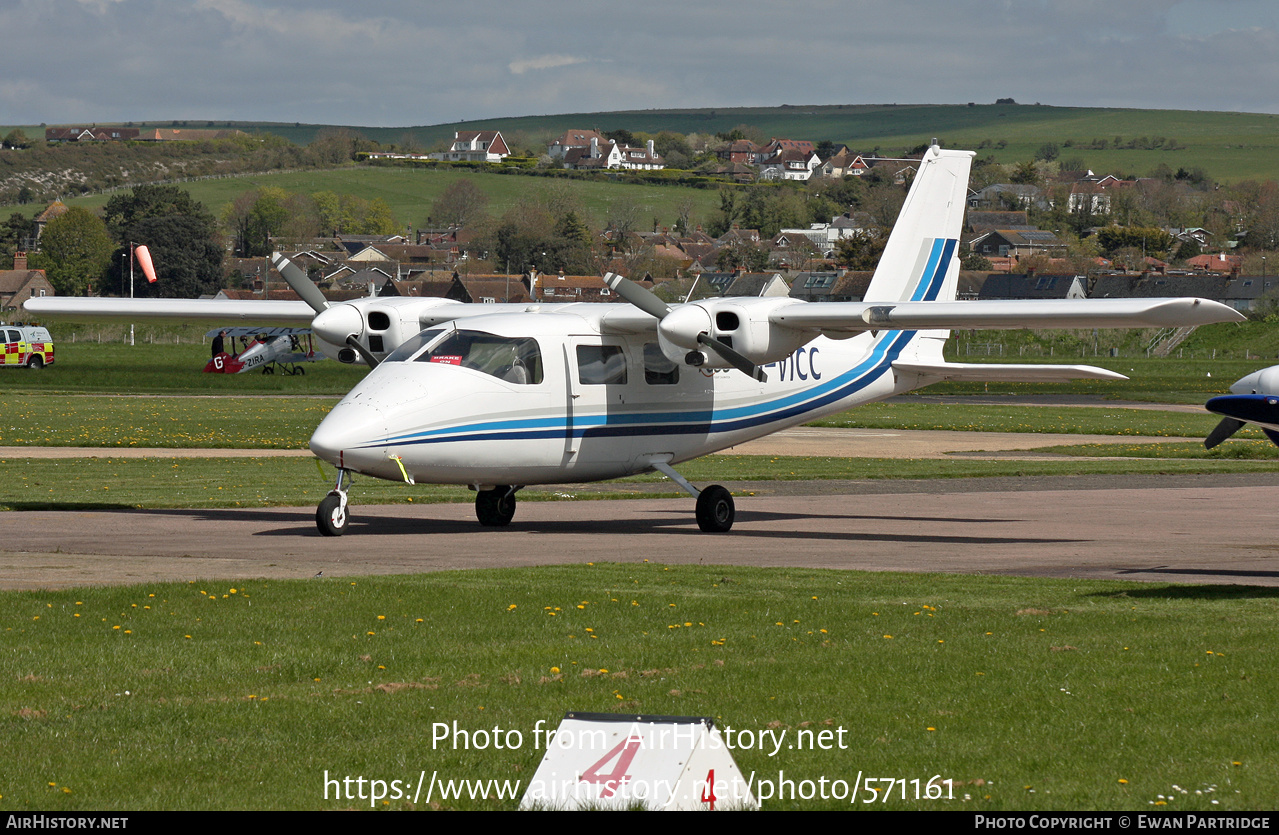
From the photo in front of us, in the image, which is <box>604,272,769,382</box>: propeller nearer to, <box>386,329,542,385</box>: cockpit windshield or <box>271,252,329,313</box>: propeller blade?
<box>386,329,542,385</box>: cockpit windshield

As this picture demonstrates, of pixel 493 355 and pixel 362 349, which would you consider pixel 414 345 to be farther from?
pixel 362 349

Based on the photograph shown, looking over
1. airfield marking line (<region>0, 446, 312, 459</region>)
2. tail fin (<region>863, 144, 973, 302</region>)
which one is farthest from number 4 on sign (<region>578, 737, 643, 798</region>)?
airfield marking line (<region>0, 446, 312, 459</region>)

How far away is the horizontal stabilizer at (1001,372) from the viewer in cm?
2272

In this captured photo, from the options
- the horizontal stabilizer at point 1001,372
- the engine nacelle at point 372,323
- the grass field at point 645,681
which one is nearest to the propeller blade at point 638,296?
the engine nacelle at point 372,323

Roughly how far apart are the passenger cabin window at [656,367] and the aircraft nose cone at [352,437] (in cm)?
486

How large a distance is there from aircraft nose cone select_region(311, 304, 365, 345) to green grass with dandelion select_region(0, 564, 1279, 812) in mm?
8723

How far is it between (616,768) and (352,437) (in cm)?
1345

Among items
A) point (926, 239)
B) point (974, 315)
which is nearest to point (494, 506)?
point (974, 315)

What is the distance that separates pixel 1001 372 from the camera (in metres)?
24.7

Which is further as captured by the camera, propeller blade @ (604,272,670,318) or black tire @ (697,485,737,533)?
black tire @ (697,485,737,533)

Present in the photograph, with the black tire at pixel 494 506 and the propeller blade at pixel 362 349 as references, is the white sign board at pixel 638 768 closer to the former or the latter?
the black tire at pixel 494 506

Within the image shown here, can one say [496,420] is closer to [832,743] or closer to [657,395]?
[657,395]

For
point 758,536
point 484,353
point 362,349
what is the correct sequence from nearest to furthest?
point 484,353 → point 758,536 → point 362,349

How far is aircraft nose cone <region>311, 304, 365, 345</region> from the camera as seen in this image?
2373 centimetres
